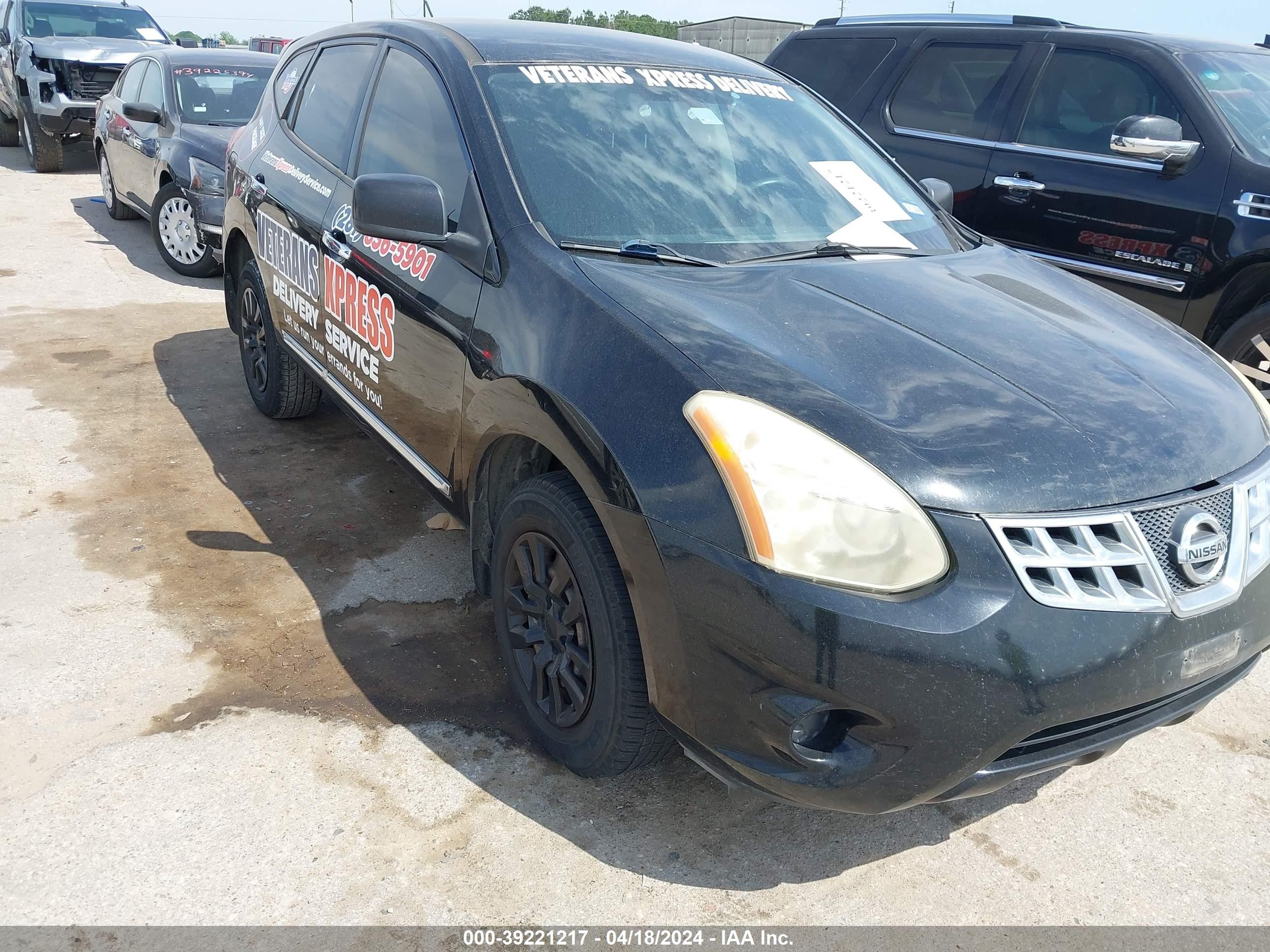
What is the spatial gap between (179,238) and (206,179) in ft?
2.17

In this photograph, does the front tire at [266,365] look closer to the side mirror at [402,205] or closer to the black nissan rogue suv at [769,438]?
the black nissan rogue suv at [769,438]

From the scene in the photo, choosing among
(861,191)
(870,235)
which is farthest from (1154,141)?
(870,235)

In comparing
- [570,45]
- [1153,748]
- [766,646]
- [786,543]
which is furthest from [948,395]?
[570,45]

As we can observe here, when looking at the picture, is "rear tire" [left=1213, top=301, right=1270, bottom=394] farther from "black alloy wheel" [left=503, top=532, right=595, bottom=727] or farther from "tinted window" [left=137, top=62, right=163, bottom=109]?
"tinted window" [left=137, top=62, right=163, bottom=109]

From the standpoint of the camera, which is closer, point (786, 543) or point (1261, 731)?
point (786, 543)

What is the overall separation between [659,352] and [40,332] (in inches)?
222

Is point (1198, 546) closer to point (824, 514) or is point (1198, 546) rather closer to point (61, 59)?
point (824, 514)

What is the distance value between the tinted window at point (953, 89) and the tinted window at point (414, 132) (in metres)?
3.29

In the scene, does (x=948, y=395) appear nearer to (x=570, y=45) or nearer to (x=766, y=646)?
(x=766, y=646)

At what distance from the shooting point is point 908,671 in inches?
73.9

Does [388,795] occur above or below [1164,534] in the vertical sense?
below

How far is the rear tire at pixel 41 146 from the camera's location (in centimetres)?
1227

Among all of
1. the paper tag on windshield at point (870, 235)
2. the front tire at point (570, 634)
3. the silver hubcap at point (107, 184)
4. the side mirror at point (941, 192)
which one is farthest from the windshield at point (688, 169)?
the silver hubcap at point (107, 184)

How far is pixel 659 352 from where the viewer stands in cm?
219
